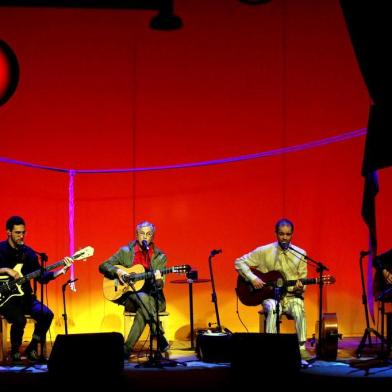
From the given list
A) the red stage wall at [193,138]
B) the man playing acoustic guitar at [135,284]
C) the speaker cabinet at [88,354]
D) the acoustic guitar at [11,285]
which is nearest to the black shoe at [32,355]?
the acoustic guitar at [11,285]

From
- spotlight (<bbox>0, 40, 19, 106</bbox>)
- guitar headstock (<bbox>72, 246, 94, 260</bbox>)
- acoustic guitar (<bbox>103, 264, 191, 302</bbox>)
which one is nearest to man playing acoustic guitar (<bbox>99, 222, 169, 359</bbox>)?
acoustic guitar (<bbox>103, 264, 191, 302</bbox>)

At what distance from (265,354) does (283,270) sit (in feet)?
12.9

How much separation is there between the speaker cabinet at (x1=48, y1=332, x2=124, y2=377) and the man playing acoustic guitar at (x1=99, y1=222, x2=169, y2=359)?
3.12 meters

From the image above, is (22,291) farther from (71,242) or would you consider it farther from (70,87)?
(70,87)

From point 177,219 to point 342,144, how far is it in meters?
2.13

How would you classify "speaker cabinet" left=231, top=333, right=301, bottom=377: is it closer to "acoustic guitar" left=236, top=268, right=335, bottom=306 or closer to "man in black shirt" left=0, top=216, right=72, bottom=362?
"man in black shirt" left=0, top=216, right=72, bottom=362

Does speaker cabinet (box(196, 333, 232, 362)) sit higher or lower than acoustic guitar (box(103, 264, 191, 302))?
lower

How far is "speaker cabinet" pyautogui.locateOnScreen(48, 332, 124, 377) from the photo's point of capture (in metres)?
3.16

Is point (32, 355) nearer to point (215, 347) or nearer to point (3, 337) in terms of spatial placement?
point (3, 337)

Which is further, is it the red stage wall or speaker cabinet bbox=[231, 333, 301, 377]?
the red stage wall

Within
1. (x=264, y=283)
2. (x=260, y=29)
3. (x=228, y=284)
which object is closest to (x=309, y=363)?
(x=264, y=283)

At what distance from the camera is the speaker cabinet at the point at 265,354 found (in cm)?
312

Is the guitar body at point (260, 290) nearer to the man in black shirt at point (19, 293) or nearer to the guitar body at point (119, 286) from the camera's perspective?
the guitar body at point (119, 286)

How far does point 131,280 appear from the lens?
6918 millimetres
